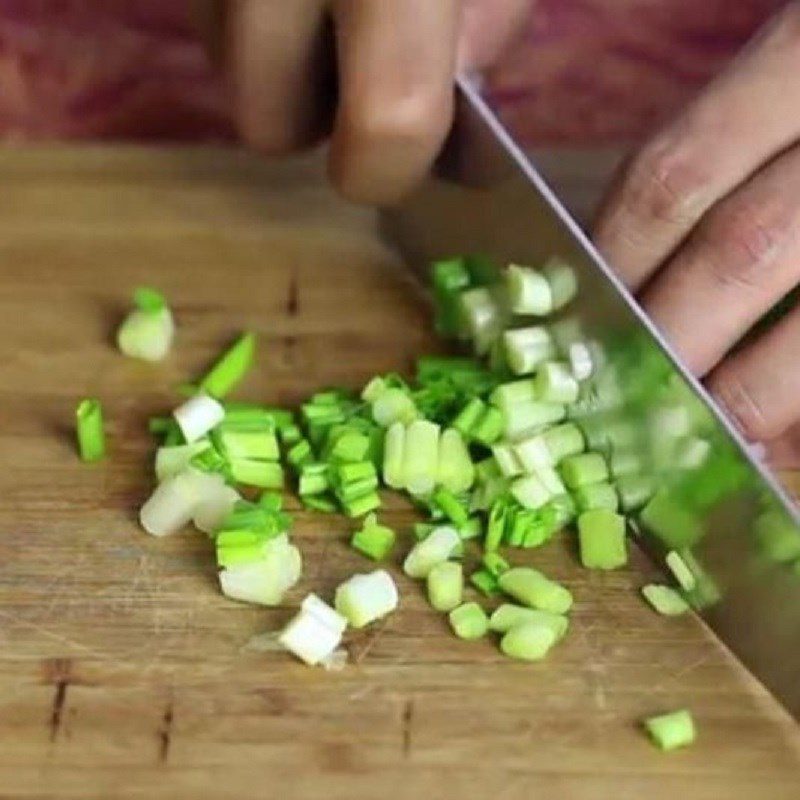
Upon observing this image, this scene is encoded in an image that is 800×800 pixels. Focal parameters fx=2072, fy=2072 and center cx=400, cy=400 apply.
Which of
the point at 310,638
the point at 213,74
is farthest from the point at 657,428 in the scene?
the point at 213,74

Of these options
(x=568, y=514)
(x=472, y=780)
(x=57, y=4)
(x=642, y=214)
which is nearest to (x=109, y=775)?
(x=472, y=780)

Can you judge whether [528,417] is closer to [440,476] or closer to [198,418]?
[440,476]

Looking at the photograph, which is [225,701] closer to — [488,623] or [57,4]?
[488,623]

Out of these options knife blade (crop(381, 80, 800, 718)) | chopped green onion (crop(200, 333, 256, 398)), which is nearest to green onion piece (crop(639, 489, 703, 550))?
knife blade (crop(381, 80, 800, 718))

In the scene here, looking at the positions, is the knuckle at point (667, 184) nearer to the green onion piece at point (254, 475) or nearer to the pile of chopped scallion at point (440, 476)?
the pile of chopped scallion at point (440, 476)

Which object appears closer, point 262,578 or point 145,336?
point 262,578
